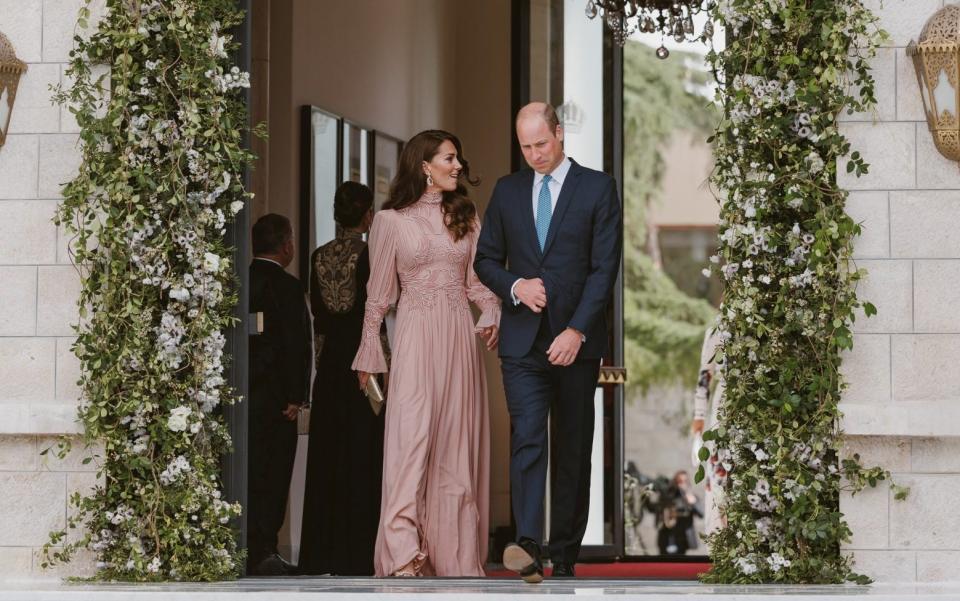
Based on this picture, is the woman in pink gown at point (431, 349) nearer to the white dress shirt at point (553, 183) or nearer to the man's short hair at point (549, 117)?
the white dress shirt at point (553, 183)

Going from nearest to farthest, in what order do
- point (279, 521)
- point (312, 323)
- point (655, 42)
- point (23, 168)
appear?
point (23, 168)
point (279, 521)
point (312, 323)
point (655, 42)

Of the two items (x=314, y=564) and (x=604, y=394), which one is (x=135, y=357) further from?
(x=604, y=394)

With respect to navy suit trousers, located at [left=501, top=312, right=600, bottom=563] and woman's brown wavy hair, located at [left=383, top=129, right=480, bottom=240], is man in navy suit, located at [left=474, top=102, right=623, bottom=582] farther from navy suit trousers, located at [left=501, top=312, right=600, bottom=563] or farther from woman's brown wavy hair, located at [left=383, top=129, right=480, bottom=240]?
woman's brown wavy hair, located at [left=383, top=129, right=480, bottom=240]

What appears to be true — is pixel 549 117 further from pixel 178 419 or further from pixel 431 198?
pixel 178 419

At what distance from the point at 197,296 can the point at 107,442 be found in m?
0.61

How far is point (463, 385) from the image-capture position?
6.91 meters

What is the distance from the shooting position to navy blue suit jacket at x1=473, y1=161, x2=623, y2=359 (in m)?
6.22

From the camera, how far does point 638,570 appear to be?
8367mm

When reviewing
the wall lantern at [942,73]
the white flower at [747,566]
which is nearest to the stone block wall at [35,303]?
the white flower at [747,566]

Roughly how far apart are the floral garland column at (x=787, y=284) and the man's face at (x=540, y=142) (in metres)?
0.65

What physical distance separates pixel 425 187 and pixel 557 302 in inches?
37.9

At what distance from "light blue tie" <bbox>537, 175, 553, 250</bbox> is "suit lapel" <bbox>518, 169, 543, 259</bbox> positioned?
2 cm

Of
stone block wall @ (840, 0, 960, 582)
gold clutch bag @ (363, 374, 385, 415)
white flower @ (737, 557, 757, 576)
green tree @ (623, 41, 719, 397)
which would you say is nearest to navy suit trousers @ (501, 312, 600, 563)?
white flower @ (737, 557, 757, 576)

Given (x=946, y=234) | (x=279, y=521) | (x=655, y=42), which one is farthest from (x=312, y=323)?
(x=655, y=42)
